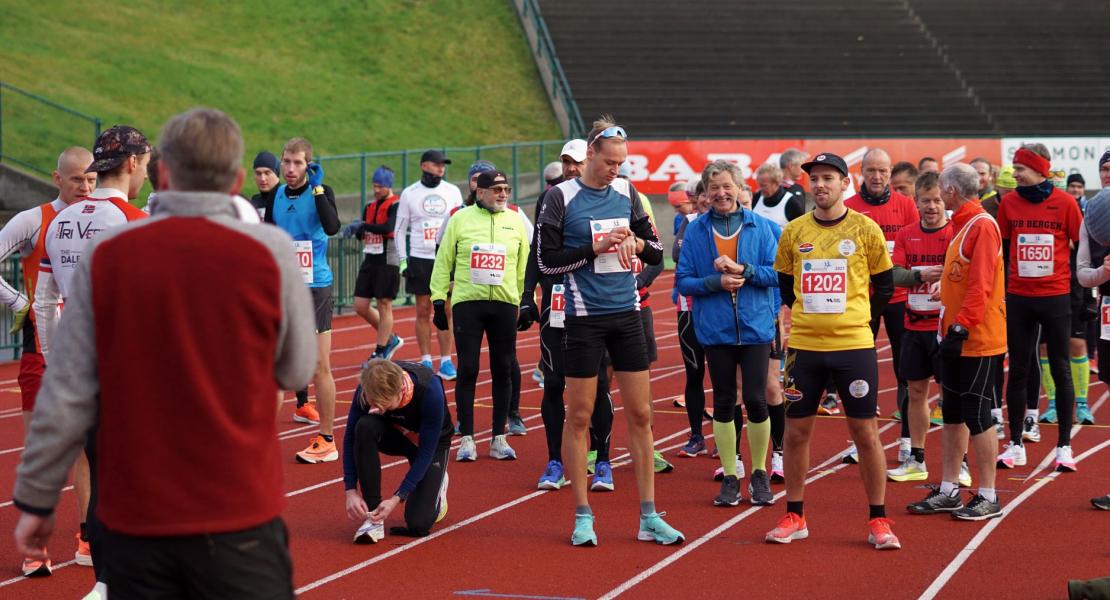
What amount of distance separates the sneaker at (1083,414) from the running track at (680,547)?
1.17m

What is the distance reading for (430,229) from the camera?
1406 cm

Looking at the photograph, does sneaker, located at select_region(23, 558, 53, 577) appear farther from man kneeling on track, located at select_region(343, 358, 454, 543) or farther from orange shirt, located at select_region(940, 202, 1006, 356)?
orange shirt, located at select_region(940, 202, 1006, 356)

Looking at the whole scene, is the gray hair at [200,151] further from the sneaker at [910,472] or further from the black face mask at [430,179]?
the black face mask at [430,179]

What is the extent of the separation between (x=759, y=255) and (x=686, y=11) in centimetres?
2942

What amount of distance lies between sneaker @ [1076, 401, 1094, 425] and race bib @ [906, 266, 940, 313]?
3.21 meters

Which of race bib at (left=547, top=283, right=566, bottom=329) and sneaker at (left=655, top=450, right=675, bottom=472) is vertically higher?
race bib at (left=547, top=283, right=566, bottom=329)

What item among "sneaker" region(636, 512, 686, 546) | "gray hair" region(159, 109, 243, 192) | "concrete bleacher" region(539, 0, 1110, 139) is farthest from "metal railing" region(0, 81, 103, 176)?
Answer: "gray hair" region(159, 109, 243, 192)

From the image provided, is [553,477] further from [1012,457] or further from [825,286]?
[1012,457]

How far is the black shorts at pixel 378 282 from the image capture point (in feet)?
48.9

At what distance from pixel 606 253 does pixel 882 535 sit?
1999 mm

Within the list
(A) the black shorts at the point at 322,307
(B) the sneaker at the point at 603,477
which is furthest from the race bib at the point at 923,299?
(A) the black shorts at the point at 322,307

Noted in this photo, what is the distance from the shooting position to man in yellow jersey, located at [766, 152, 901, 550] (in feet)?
23.2

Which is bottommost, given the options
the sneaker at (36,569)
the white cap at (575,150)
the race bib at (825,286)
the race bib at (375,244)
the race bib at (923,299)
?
the sneaker at (36,569)

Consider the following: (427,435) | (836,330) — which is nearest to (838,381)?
(836,330)
